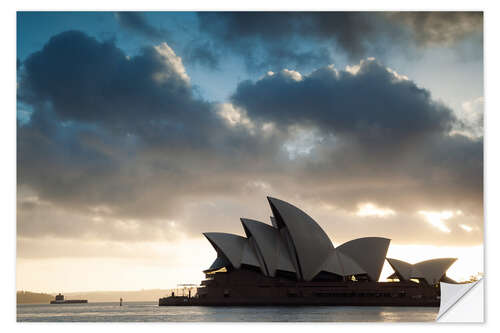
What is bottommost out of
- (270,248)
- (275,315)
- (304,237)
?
(275,315)

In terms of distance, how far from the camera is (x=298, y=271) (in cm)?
2900

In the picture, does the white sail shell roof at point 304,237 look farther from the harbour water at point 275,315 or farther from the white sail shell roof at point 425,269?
the white sail shell roof at point 425,269

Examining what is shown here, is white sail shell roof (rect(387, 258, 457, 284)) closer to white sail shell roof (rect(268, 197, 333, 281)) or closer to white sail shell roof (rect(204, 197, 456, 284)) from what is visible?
white sail shell roof (rect(204, 197, 456, 284))

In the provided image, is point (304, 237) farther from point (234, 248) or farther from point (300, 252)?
point (234, 248)

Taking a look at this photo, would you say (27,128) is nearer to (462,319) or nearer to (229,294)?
(462,319)

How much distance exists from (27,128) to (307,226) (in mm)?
15779

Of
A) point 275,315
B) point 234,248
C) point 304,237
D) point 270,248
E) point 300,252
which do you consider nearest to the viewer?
point 275,315

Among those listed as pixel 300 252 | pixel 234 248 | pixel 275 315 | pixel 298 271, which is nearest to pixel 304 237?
pixel 300 252

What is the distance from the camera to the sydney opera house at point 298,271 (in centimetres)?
2841

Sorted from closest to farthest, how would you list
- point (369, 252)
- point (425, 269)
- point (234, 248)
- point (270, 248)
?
point (270, 248) → point (234, 248) → point (369, 252) → point (425, 269)

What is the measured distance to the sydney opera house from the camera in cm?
2841

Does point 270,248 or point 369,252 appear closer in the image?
point 270,248

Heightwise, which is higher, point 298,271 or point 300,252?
point 300,252
